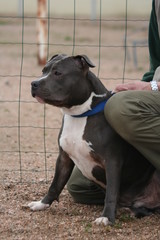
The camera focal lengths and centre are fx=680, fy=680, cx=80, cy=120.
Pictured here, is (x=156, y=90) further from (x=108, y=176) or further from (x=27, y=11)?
(x=27, y=11)

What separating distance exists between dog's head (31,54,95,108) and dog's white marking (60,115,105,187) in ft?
0.47

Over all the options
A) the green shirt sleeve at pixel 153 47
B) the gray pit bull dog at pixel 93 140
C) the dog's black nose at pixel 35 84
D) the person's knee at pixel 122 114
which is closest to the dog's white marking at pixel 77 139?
the gray pit bull dog at pixel 93 140

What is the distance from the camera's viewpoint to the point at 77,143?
15.2 ft

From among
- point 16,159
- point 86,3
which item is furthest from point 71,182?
point 86,3

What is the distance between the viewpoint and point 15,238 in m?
4.24

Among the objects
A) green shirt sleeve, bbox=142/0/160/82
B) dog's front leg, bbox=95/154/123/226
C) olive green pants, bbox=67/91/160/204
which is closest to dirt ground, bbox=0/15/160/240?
dog's front leg, bbox=95/154/123/226

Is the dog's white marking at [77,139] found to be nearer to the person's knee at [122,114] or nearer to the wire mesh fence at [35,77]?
the person's knee at [122,114]

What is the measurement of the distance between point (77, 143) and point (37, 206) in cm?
59

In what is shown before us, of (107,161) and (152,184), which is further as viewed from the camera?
(152,184)

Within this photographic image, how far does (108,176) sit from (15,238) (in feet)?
2.47

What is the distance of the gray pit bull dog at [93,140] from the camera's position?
4.52 metres

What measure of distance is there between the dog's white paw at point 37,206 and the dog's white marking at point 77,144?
0.41 meters

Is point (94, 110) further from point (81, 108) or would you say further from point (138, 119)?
point (138, 119)

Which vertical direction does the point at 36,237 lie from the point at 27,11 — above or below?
above
